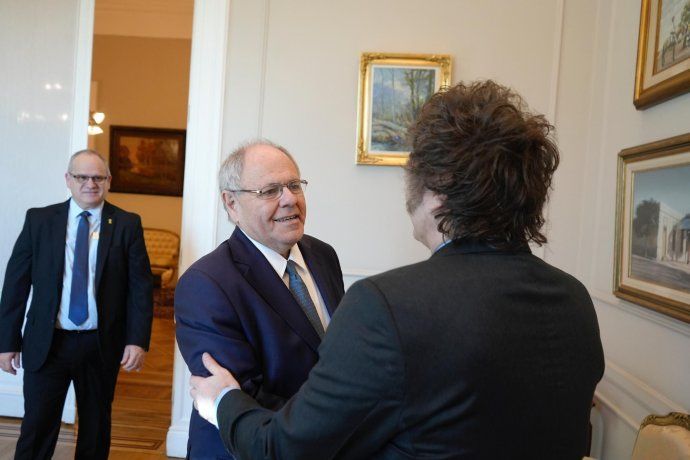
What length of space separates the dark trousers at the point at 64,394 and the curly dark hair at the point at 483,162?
2621 mm

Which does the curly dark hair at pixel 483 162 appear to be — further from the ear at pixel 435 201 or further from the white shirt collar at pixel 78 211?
the white shirt collar at pixel 78 211

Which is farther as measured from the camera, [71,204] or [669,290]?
[71,204]

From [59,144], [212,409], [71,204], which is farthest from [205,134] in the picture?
[212,409]

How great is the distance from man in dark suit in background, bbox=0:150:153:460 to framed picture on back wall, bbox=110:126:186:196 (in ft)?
21.9

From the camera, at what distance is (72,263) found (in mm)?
3170

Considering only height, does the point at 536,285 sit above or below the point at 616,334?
above

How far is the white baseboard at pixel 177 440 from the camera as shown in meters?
3.73

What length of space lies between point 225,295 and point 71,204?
218 cm

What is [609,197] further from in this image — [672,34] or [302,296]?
[302,296]

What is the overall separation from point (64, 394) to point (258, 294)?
2119mm

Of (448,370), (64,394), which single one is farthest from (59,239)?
(448,370)

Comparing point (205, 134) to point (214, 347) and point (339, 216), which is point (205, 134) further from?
point (214, 347)

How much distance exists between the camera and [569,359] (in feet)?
3.46

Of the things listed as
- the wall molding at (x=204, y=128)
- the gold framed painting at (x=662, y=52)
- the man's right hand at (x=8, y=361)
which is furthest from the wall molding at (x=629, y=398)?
the man's right hand at (x=8, y=361)
